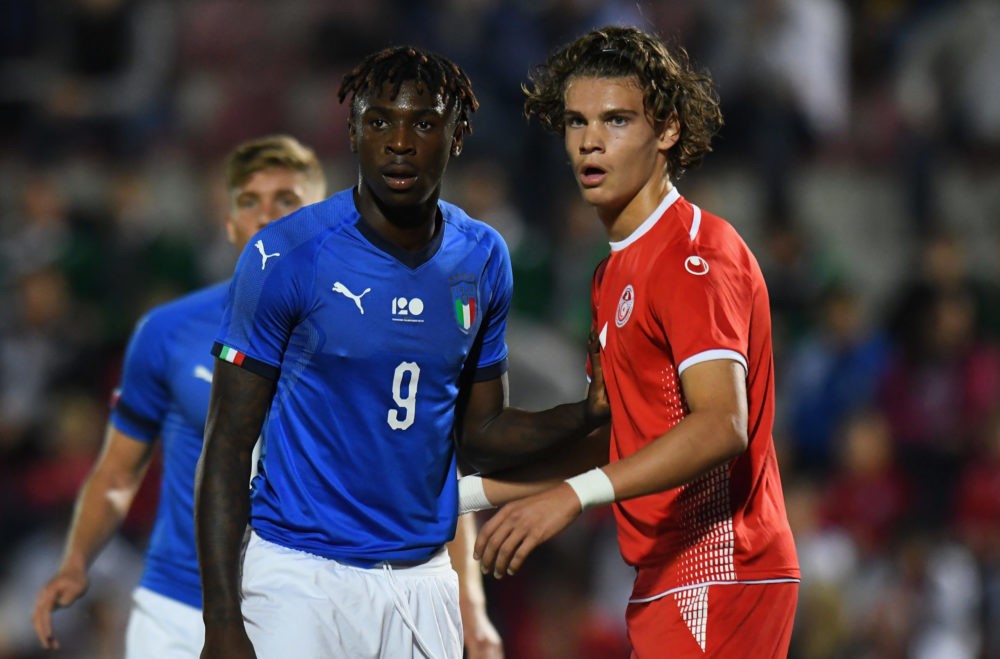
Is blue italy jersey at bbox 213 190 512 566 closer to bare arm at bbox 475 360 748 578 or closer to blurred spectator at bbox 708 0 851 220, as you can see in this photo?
Result: bare arm at bbox 475 360 748 578

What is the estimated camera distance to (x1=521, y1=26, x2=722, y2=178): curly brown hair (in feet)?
13.0

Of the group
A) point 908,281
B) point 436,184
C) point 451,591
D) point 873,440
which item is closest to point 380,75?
point 436,184

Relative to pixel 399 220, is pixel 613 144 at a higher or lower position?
higher

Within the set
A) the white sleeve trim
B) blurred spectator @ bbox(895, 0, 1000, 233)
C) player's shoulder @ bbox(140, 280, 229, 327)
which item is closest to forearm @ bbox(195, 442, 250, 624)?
the white sleeve trim

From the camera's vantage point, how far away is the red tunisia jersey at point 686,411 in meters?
3.75

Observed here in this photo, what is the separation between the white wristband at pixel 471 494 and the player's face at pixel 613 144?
0.97m

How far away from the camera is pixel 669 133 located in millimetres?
4059

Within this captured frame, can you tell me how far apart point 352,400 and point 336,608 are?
560 millimetres

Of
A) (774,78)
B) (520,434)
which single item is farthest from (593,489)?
(774,78)

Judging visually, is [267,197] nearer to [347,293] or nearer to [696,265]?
[347,293]

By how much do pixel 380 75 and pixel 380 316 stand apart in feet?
2.16

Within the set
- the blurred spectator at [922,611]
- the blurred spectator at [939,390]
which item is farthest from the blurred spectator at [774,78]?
the blurred spectator at [922,611]

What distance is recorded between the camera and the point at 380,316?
12.7 ft

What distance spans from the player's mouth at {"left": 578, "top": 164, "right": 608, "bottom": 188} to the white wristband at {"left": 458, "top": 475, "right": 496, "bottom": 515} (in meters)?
1.01
